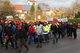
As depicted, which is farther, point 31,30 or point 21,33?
point 31,30

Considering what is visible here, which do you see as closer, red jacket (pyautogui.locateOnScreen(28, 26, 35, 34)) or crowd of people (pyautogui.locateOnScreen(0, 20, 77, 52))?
crowd of people (pyautogui.locateOnScreen(0, 20, 77, 52))

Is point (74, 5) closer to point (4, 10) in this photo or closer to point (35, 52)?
point (4, 10)

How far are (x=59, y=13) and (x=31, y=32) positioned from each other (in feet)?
183

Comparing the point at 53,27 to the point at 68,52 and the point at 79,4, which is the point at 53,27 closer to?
the point at 68,52

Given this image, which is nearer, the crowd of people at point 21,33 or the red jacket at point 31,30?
the crowd of people at point 21,33

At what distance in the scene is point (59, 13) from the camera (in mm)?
66062

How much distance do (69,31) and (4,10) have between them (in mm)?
29603

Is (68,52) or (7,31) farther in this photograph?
(7,31)

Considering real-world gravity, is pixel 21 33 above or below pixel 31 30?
above

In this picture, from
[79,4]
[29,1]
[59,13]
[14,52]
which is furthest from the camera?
[29,1]

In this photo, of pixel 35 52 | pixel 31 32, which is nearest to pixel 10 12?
pixel 31 32

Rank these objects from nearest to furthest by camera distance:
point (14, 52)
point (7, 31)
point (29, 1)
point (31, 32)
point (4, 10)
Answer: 1. point (14, 52)
2. point (7, 31)
3. point (31, 32)
4. point (4, 10)
5. point (29, 1)

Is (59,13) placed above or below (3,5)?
below

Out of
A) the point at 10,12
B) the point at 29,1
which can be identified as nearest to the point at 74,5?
the point at 10,12
